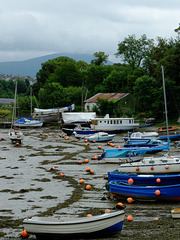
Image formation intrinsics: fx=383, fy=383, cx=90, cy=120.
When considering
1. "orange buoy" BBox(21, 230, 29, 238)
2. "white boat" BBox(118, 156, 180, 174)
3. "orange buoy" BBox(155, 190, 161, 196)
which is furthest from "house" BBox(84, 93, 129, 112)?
"orange buoy" BBox(21, 230, 29, 238)

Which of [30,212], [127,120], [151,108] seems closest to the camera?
[30,212]

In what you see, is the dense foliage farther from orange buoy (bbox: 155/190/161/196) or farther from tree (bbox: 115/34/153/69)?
orange buoy (bbox: 155/190/161/196)

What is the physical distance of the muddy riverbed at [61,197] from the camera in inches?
694

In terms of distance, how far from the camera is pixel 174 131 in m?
61.6

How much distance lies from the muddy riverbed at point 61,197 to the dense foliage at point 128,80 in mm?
30452

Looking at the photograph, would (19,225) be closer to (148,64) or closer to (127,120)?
(127,120)

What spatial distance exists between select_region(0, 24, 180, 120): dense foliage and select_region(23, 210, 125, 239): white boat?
55799mm

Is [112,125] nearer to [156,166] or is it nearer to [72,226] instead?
[156,166]

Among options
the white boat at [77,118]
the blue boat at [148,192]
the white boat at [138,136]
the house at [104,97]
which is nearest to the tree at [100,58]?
the house at [104,97]

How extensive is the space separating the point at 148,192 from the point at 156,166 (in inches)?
253

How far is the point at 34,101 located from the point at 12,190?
268ft

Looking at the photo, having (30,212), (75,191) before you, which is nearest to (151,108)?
(75,191)

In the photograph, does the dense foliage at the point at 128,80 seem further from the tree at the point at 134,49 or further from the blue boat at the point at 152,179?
the blue boat at the point at 152,179

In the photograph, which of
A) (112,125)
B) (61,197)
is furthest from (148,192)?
(112,125)
